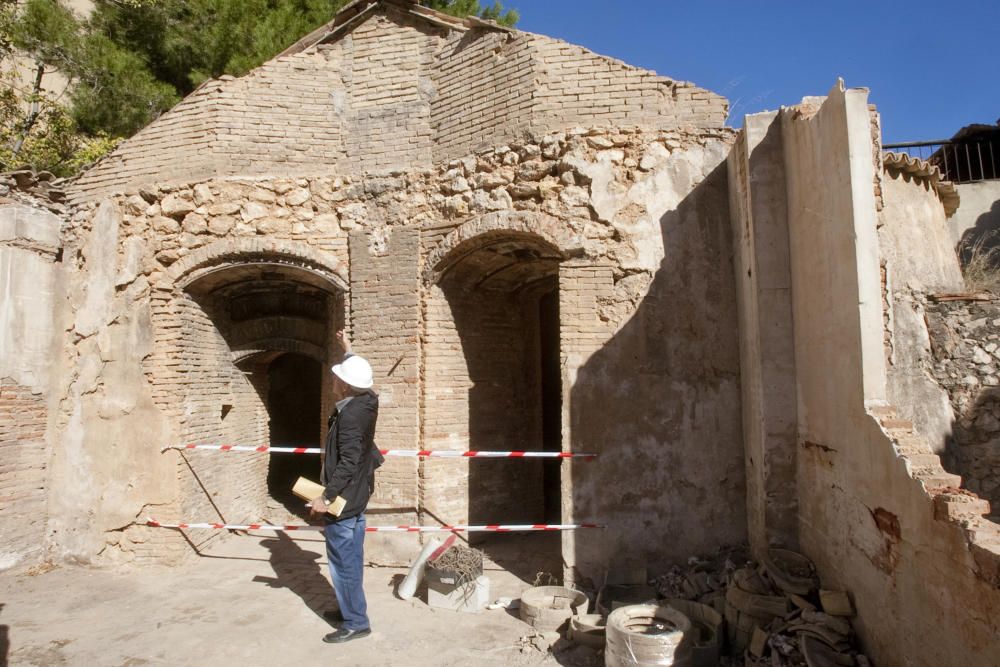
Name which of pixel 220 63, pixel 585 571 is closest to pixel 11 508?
pixel 585 571

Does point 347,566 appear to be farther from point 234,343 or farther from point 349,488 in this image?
point 234,343

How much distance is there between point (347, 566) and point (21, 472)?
4798 millimetres

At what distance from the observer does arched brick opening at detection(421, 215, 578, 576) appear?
23.2 feet

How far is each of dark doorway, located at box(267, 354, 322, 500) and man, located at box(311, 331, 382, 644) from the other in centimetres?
723

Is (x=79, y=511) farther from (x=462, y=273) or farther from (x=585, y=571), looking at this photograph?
(x=585, y=571)

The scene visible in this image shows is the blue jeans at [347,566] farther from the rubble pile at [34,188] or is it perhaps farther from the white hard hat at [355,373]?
the rubble pile at [34,188]

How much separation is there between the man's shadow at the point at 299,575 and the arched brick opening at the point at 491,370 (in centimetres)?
133

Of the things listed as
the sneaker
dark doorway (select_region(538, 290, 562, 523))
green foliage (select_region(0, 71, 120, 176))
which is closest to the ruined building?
dark doorway (select_region(538, 290, 562, 523))

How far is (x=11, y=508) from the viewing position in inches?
288

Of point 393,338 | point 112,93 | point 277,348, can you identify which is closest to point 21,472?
point 277,348

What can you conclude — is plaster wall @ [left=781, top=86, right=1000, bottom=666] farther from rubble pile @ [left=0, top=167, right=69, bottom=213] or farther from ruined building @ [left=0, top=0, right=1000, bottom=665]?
rubble pile @ [left=0, top=167, right=69, bottom=213]

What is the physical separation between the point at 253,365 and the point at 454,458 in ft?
12.0

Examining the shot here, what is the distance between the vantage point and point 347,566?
5098 mm

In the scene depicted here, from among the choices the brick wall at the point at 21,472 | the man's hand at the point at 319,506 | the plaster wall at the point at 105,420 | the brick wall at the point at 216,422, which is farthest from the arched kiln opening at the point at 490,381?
the brick wall at the point at 21,472
